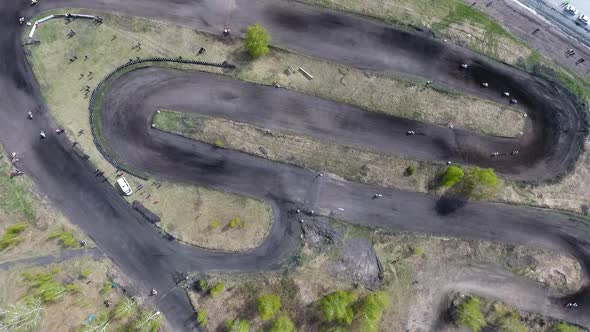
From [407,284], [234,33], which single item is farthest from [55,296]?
[407,284]

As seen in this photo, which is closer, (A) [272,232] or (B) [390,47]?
(A) [272,232]

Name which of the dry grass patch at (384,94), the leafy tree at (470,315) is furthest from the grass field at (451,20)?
the leafy tree at (470,315)

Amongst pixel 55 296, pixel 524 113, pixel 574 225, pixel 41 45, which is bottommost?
pixel 55 296

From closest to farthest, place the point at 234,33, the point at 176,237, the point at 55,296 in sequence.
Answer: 1. the point at 55,296
2. the point at 176,237
3. the point at 234,33

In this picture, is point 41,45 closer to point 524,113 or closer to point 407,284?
point 407,284

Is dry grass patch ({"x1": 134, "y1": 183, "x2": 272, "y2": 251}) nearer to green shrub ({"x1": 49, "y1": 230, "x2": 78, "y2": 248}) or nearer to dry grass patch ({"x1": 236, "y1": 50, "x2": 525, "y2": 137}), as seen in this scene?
green shrub ({"x1": 49, "y1": 230, "x2": 78, "y2": 248})

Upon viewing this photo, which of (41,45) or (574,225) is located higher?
(41,45)
